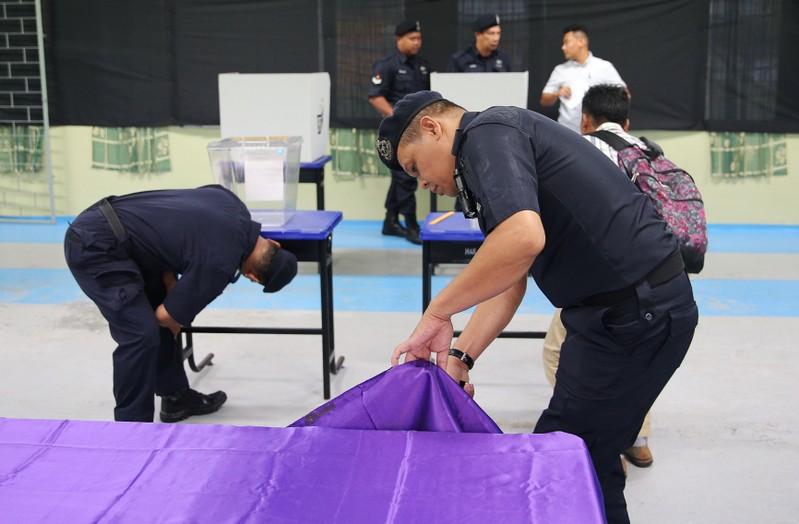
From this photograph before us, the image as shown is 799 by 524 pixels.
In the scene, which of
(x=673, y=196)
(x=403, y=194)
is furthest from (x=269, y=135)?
(x=673, y=196)

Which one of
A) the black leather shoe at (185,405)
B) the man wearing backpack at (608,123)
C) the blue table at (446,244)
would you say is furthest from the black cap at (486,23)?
the black leather shoe at (185,405)

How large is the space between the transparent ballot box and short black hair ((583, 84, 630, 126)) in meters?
1.36

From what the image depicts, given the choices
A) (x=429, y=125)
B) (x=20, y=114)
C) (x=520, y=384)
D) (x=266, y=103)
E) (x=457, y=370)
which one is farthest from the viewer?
(x=20, y=114)

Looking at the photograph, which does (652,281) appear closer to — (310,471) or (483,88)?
(310,471)

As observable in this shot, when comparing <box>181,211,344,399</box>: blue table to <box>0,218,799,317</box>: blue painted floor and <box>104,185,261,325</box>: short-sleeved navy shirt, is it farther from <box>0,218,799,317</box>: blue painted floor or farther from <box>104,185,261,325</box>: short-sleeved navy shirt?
<box>0,218,799,317</box>: blue painted floor

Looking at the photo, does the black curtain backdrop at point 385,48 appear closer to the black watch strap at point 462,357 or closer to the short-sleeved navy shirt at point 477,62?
the short-sleeved navy shirt at point 477,62

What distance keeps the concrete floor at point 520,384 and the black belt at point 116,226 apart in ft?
2.81

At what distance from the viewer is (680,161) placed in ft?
23.3

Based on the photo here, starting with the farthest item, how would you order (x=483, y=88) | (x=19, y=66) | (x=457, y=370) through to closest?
(x=19, y=66), (x=483, y=88), (x=457, y=370)

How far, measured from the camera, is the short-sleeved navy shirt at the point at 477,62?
20.1ft

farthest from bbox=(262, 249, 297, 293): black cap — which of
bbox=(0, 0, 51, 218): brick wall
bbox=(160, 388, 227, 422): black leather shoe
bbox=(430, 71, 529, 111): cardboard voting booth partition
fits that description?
bbox=(0, 0, 51, 218): brick wall

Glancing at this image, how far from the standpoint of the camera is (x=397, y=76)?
635 cm

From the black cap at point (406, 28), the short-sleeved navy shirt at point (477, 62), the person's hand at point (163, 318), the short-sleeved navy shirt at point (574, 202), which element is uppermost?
the black cap at point (406, 28)

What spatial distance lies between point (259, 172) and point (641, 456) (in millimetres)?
1921
